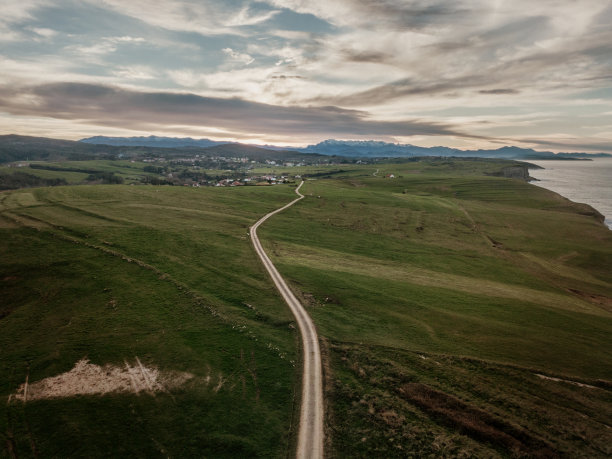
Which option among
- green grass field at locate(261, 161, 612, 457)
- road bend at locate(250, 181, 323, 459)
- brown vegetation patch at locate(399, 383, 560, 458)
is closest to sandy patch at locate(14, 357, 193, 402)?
road bend at locate(250, 181, 323, 459)

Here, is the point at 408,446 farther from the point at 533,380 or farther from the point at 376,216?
the point at 376,216

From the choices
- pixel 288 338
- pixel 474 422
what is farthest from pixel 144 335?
pixel 474 422

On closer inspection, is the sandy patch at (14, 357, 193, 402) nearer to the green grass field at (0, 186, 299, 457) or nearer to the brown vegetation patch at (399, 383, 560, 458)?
the green grass field at (0, 186, 299, 457)

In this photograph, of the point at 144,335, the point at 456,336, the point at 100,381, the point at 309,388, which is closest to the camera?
the point at 100,381

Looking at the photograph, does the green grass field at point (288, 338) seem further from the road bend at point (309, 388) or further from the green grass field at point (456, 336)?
the road bend at point (309, 388)

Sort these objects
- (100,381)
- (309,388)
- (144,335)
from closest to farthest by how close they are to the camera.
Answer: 1. (100,381)
2. (309,388)
3. (144,335)

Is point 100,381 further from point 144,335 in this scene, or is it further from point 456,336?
point 456,336

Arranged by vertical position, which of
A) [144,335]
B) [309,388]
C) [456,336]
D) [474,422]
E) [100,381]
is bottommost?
[100,381]
